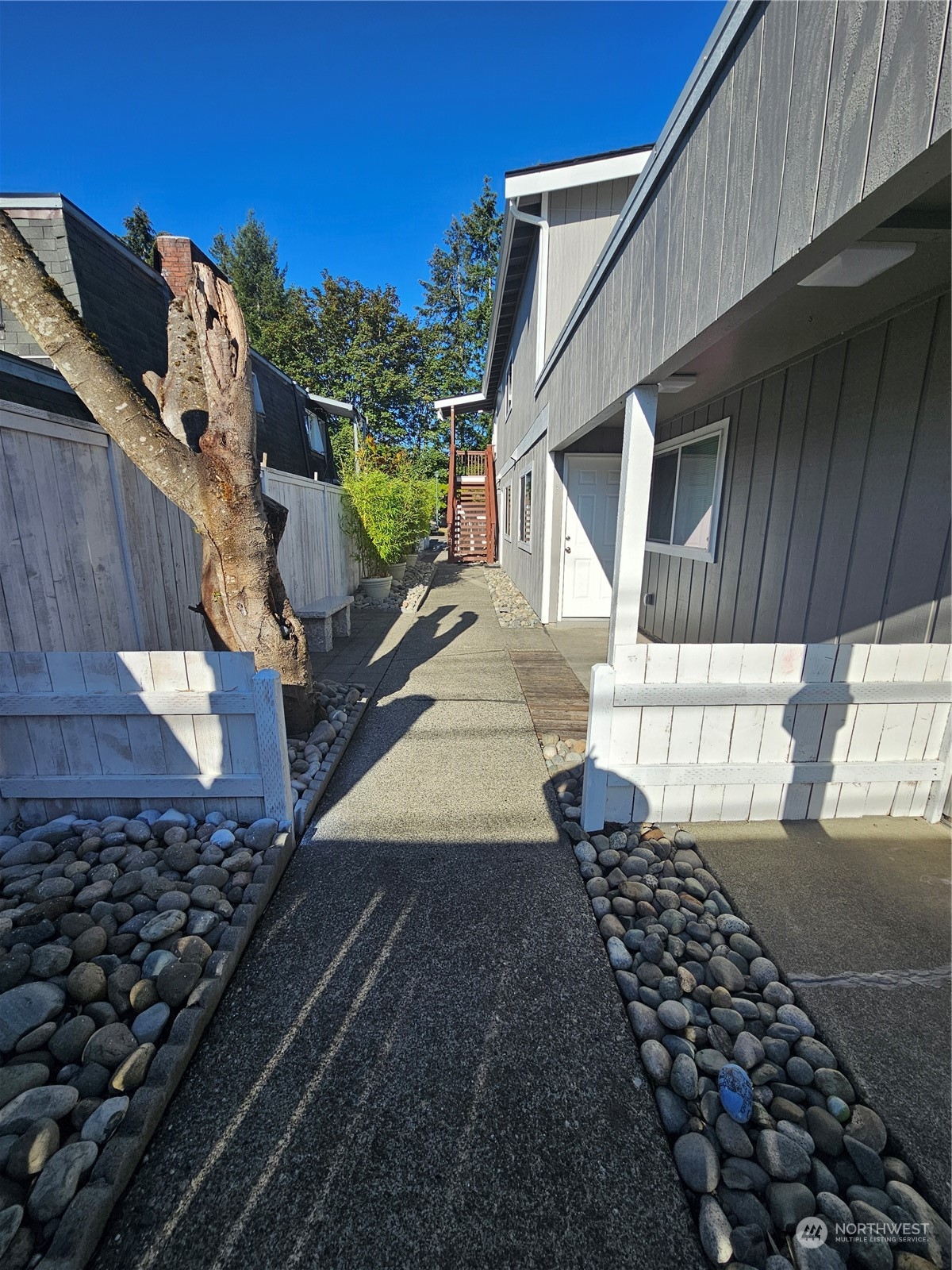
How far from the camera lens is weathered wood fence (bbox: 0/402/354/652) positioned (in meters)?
2.62

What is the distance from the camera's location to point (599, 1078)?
54.4 inches

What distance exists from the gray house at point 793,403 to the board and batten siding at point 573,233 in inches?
119

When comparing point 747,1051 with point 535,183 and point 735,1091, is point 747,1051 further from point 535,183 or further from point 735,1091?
point 535,183

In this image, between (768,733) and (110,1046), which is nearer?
(110,1046)

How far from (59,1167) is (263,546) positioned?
2.44m

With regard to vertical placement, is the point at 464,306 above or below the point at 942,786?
above

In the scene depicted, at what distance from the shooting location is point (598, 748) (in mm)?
2309

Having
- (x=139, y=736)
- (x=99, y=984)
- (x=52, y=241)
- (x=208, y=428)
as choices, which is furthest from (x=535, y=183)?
(x=99, y=984)

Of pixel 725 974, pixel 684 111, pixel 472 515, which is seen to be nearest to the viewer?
pixel 725 974

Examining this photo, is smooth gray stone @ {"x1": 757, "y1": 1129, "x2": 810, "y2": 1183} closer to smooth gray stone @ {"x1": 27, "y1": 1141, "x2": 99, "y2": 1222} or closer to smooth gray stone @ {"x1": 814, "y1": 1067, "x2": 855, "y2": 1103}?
smooth gray stone @ {"x1": 814, "y1": 1067, "x2": 855, "y2": 1103}

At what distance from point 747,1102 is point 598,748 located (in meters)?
1.22

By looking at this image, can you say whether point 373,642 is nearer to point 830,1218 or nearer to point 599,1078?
point 599,1078

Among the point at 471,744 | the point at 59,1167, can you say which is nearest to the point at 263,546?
the point at 471,744

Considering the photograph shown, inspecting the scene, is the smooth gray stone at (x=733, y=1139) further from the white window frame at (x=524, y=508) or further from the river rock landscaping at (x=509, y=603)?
the white window frame at (x=524, y=508)
